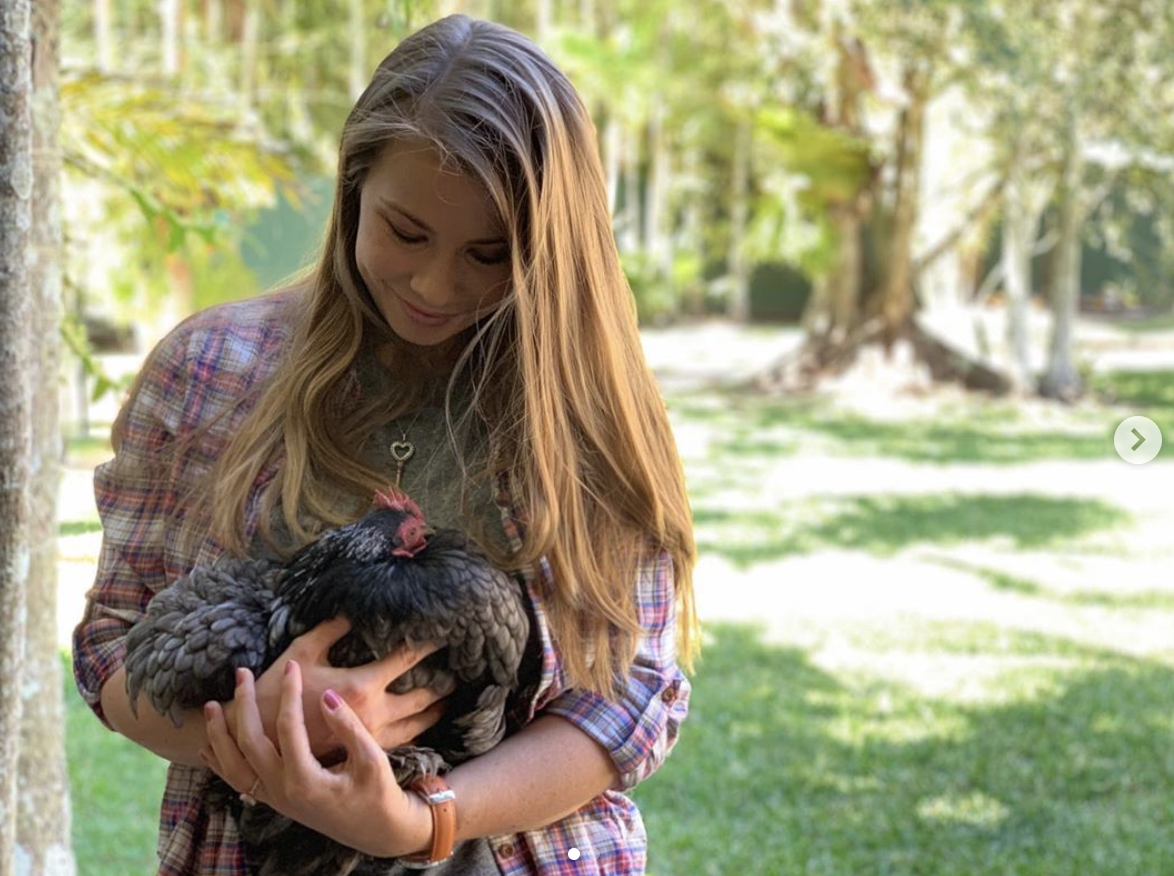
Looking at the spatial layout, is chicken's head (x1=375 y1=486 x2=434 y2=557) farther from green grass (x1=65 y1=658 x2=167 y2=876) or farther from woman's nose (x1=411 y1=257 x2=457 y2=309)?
green grass (x1=65 y1=658 x2=167 y2=876)

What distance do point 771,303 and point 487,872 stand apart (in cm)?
2919

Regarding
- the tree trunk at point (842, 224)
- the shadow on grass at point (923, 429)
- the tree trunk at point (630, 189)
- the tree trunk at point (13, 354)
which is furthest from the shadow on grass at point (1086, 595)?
the tree trunk at point (630, 189)

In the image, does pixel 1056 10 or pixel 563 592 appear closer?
pixel 563 592

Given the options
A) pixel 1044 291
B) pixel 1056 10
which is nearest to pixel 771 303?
pixel 1044 291

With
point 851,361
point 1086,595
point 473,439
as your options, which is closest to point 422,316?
point 473,439

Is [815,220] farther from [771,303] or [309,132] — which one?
[771,303]

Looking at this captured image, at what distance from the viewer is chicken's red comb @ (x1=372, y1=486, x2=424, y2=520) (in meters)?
1.57

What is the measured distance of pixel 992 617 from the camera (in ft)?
22.9

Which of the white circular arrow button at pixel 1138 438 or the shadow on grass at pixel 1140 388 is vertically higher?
the white circular arrow button at pixel 1138 438

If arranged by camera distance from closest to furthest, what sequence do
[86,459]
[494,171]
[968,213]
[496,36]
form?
[494,171] → [496,36] → [86,459] → [968,213]

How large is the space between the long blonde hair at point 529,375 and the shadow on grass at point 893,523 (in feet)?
21.3

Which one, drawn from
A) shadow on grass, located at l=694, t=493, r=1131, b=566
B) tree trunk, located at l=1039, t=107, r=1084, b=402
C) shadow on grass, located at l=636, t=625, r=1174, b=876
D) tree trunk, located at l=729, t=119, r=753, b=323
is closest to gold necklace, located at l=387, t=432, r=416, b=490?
shadow on grass, located at l=636, t=625, r=1174, b=876

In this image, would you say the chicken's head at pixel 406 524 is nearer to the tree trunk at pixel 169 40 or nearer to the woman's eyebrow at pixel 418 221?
the woman's eyebrow at pixel 418 221

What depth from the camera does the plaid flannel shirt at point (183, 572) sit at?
161 cm
